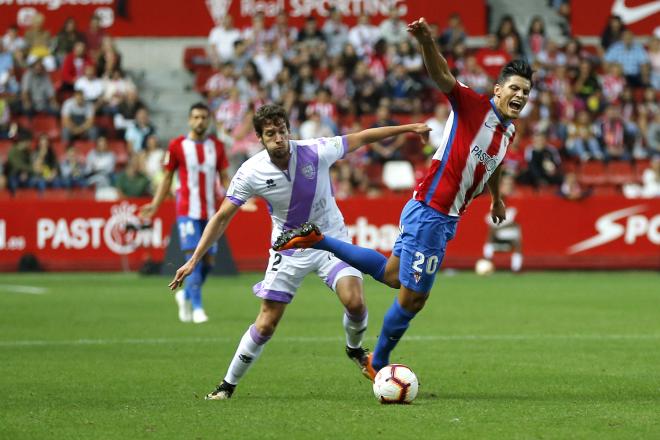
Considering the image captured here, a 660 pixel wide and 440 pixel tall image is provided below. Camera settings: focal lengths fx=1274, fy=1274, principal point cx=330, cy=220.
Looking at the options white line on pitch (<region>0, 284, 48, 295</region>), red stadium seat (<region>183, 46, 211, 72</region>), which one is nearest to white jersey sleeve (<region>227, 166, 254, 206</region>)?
white line on pitch (<region>0, 284, 48, 295</region>)

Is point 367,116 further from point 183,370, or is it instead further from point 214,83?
point 183,370

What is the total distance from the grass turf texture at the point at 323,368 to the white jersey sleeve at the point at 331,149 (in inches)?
66.1

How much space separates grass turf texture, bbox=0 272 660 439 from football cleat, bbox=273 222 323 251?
1.06 meters

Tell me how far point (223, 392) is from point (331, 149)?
189 centimetres

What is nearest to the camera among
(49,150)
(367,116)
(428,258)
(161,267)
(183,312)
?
(428,258)

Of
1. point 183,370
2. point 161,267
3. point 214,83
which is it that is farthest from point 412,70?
point 183,370

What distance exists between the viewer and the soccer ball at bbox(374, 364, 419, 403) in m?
8.38

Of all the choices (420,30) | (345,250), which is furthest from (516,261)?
(420,30)

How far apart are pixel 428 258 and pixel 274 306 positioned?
1.15m

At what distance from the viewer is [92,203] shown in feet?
72.1

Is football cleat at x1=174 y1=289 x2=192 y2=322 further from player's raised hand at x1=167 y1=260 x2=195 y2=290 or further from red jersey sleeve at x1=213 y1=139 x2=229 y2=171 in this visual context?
player's raised hand at x1=167 y1=260 x2=195 y2=290

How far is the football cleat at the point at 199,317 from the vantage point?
1449cm

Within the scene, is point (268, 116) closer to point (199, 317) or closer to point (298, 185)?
point (298, 185)

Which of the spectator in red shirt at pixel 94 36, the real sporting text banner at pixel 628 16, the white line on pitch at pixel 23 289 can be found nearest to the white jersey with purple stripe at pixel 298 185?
the white line on pitch at pixel 23 289
